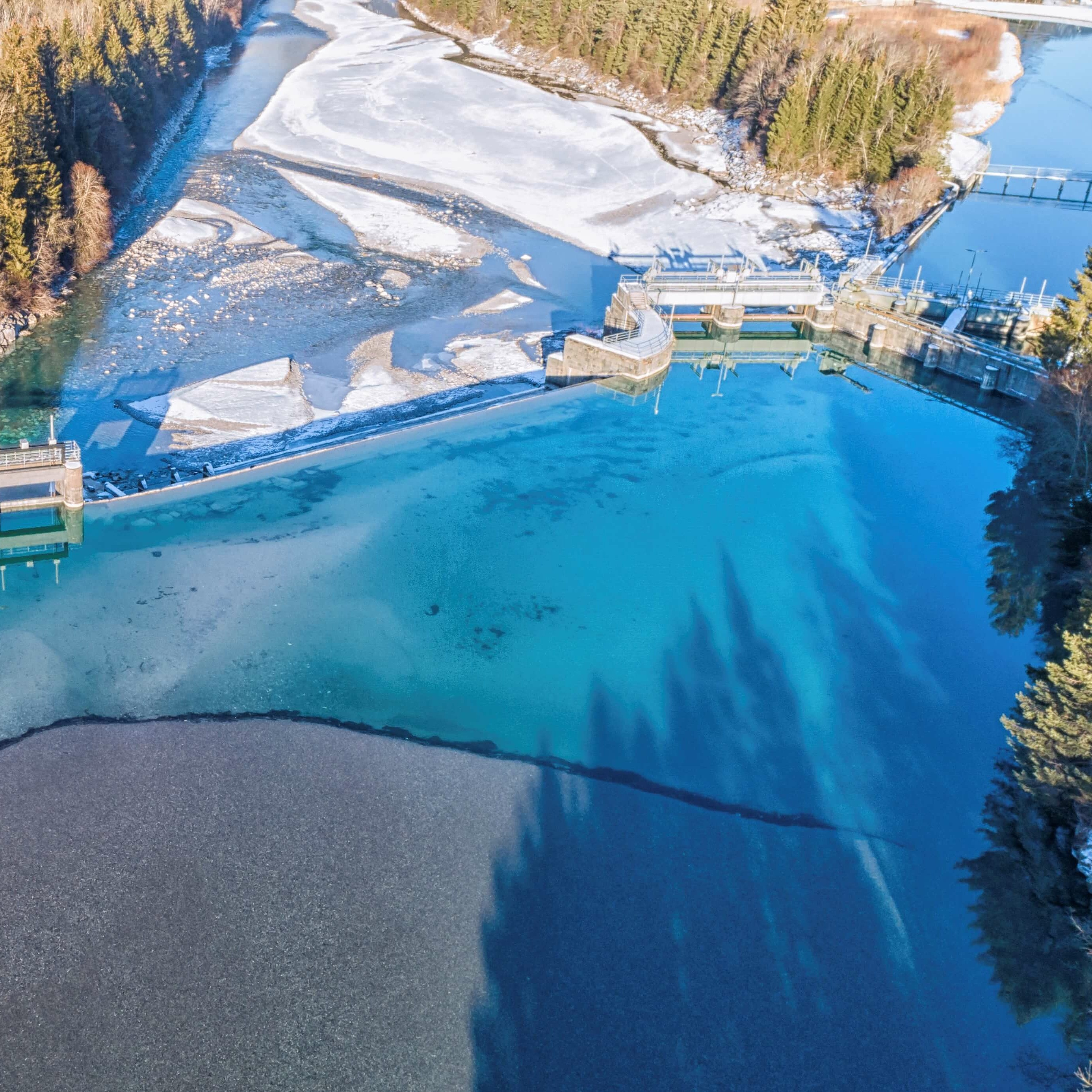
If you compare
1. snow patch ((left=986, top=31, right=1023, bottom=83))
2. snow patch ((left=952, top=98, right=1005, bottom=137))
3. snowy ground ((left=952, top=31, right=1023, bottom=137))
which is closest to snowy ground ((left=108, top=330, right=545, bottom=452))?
snowy ground ((left=952, top=31, right=1023, bottom=137))

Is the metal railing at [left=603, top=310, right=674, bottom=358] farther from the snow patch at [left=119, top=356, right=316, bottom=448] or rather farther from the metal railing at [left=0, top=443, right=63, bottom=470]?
the metal railing at [left=0, top=443, right=63, bottom=470]

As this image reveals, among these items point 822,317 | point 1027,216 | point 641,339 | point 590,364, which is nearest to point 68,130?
point 590,364

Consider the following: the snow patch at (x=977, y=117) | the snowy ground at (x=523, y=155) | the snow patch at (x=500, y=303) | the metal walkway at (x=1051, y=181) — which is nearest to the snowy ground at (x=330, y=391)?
the snow patch at (x=500, y=303)

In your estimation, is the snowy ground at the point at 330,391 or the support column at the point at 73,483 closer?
the support column at the point at 73,483

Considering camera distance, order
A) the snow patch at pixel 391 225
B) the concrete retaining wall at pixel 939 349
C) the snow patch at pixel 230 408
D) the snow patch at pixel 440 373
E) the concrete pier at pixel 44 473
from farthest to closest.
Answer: the snow patch at pixel 391 225 < the concrete retaining wall at pixel 939 349 < the snow patch at pixel 440 373 < the snow patch at pixel 230 408 < the concrete pier at pixel 44 473

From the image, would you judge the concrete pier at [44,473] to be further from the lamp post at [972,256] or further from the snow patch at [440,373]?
the lamp post at [972,256]

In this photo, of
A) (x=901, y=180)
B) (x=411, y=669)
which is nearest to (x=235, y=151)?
(x=901, y=180)

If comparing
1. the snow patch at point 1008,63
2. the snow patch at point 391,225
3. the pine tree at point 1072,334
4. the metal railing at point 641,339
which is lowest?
the snow patch at point 391,225

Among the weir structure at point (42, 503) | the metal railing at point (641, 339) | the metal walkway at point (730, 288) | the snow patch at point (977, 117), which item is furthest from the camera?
the snow patch at point (977, 117)
